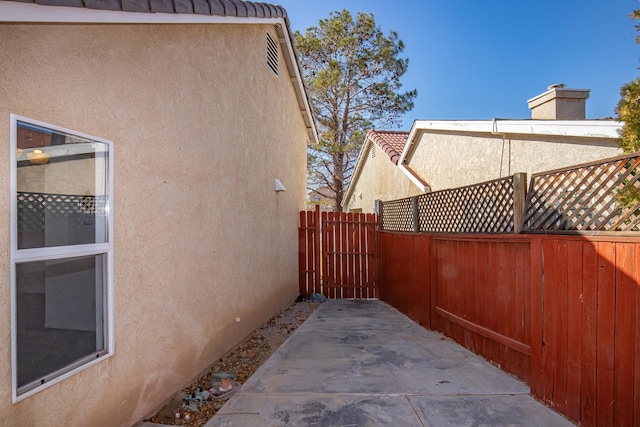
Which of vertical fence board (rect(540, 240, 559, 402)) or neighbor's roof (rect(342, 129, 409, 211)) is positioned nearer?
vertical fence board (rect(540, 240, 559, 402))

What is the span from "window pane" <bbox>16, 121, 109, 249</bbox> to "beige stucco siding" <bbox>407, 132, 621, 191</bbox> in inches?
254

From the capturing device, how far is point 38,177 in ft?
7.97

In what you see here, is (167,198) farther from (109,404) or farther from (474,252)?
(474,252)

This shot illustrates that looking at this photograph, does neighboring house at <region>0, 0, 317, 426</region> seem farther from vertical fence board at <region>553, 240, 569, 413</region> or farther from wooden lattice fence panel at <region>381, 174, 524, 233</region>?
vertical fence board at <region>553, 240, 569, 413</region>

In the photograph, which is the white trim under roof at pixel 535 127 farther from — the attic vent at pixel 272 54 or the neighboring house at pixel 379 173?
the attic vent at pixel 272 54

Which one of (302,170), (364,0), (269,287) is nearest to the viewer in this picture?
(269,287)

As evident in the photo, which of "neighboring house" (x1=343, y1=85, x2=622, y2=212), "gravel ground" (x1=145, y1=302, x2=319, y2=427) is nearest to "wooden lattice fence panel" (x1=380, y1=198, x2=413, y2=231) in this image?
"neighboring house" (x1=343, y1=85, x2=622, y2=212)

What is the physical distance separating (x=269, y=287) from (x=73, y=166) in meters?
4.91

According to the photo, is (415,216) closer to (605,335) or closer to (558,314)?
(558,314)

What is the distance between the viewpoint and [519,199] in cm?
436

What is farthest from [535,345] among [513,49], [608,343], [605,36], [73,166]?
[513,49]

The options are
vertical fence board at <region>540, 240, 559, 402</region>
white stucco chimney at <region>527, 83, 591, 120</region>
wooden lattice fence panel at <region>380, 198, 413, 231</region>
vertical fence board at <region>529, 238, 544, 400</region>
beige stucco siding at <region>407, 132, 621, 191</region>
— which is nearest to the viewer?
vertical fence board at <region>540, 240, 559, 402</region>

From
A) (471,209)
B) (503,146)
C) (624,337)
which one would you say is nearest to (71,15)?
(624,337)

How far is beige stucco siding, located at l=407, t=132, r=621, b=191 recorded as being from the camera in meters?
6.02
